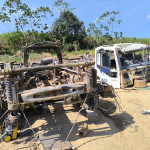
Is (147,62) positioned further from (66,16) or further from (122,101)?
(66,16)

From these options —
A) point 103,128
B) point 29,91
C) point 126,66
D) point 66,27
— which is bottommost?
point 103,128

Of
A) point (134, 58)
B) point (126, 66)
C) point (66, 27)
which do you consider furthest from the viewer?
point (66, 27)

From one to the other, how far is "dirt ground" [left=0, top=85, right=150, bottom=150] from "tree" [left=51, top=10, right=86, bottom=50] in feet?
65.7

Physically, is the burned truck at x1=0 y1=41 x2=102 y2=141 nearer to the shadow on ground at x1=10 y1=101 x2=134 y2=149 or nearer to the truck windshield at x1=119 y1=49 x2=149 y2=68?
the shadow on ground at x1=10 y1=101 x2=134 y2=149

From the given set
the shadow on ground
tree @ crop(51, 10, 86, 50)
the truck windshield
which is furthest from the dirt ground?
tree @ crop(51, 10, 86, 50)

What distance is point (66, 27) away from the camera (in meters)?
24.4

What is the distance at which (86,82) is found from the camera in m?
3.82

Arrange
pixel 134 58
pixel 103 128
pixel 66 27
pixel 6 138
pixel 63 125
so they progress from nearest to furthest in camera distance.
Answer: pixel 6 138, pixel 103 128, pixel 63 125, pixel 134 58, pixel 66 27

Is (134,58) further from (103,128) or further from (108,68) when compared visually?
(103,128)

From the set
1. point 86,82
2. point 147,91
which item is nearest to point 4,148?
point 86,82

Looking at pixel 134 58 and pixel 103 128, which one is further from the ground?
pixel 134 58

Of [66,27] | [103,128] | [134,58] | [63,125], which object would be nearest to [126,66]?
[134,58]

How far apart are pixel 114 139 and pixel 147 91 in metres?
4.25

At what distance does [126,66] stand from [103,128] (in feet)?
14.7
